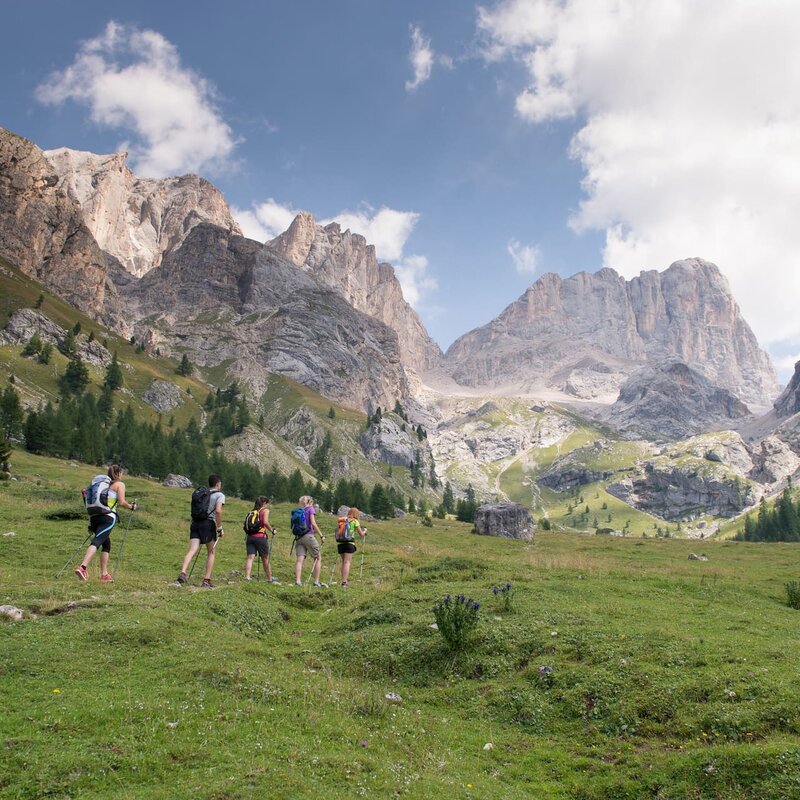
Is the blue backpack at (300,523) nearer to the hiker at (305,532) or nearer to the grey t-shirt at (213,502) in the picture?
the hiker at (305,532)

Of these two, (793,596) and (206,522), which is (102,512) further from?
(793,596)

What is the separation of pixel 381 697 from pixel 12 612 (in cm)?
1054

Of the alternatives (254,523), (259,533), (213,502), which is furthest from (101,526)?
(259,533)

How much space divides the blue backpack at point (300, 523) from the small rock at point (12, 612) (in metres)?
11.5

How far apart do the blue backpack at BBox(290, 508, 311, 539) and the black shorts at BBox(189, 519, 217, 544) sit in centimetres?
414

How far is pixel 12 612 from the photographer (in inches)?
599

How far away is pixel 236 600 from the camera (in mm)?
19609

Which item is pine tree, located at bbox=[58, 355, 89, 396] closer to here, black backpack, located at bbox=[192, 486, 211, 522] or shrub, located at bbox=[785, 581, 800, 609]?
black backpack, located at bbox=[192, 486, 211, 522]

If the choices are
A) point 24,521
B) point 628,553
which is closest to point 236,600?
point 24,521

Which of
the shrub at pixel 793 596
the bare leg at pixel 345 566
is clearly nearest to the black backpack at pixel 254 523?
the bare leg at pixel 345 566

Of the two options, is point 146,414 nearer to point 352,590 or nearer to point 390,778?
point 352,590

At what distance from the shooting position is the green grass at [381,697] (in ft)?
28.9

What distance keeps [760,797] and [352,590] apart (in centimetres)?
1944

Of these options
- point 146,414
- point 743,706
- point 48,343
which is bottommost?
point 743,706
